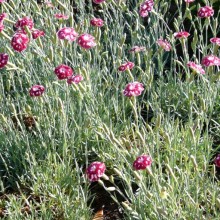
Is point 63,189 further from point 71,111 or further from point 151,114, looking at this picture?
point 151,114

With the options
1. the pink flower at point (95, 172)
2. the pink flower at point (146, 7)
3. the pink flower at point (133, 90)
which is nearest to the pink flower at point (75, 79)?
the pink flower at point (133, 90)

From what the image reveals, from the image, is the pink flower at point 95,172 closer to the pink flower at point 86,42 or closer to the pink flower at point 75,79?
the pink flower at point 75,79

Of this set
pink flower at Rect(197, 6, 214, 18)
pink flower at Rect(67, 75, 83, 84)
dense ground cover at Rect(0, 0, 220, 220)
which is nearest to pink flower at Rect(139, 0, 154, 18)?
dense ground cover at Rect(0, 0, 220, 220)

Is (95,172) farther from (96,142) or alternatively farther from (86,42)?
(96,142)

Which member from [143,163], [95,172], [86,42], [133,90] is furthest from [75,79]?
[143,163]

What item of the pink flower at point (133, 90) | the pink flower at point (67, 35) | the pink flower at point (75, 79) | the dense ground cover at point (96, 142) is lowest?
the dense ground cover at point (96, 142)

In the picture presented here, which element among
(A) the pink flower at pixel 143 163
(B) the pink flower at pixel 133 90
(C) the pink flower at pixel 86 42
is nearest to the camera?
(A) the pink flower at pixel 143 163

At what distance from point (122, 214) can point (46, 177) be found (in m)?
0.39

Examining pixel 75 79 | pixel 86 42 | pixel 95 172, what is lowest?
pixel 95 172

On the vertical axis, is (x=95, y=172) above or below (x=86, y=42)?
below

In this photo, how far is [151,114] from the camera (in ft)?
10.2

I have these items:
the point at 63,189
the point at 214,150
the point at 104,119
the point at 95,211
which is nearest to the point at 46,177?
the point at 63,189

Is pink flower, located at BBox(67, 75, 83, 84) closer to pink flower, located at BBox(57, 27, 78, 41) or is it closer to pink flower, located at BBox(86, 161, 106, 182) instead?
pink flower, located at BBox(57, 27, 78, 41)

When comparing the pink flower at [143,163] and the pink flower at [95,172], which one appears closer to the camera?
the pink flower at [143,163]
